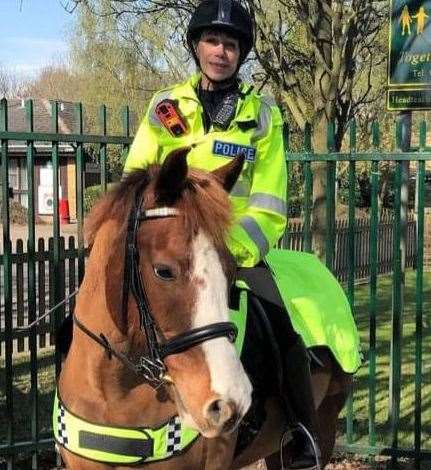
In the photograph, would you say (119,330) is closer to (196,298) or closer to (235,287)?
(196,298)

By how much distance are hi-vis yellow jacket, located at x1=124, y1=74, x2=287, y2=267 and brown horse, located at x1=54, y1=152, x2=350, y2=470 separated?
0.45 meters

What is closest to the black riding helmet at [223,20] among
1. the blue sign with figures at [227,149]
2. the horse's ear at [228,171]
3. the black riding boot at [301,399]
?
the blue sign with figures at [227,149]

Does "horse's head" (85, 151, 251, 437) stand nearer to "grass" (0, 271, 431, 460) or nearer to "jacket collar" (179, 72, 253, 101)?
"jacket collar" (179, 72, 253, 101)

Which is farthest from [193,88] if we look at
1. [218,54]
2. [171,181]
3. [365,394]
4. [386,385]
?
[386,385]

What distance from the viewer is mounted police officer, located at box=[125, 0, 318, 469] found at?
3.14m

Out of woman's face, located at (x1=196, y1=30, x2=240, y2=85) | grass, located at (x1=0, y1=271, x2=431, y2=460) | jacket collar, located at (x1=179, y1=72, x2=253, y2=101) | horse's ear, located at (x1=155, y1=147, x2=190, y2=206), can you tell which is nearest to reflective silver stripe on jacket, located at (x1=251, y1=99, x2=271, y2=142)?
jacket collar, located at (x1=179, y1=72, x2=253, y2=101)

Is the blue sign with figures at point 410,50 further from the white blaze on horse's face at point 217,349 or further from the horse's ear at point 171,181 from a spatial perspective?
the white blaze on horse's face at point 217,349

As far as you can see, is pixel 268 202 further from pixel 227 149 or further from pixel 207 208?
pixel 207 208

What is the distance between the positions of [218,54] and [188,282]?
4.64 ft

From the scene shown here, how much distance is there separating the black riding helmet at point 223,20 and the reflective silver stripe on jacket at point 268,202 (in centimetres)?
81

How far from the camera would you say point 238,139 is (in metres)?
3.16

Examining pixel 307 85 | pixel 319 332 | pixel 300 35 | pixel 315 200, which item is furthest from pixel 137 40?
pixel 319 332

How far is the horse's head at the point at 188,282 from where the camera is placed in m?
2.24

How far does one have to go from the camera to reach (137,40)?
2242 cm
